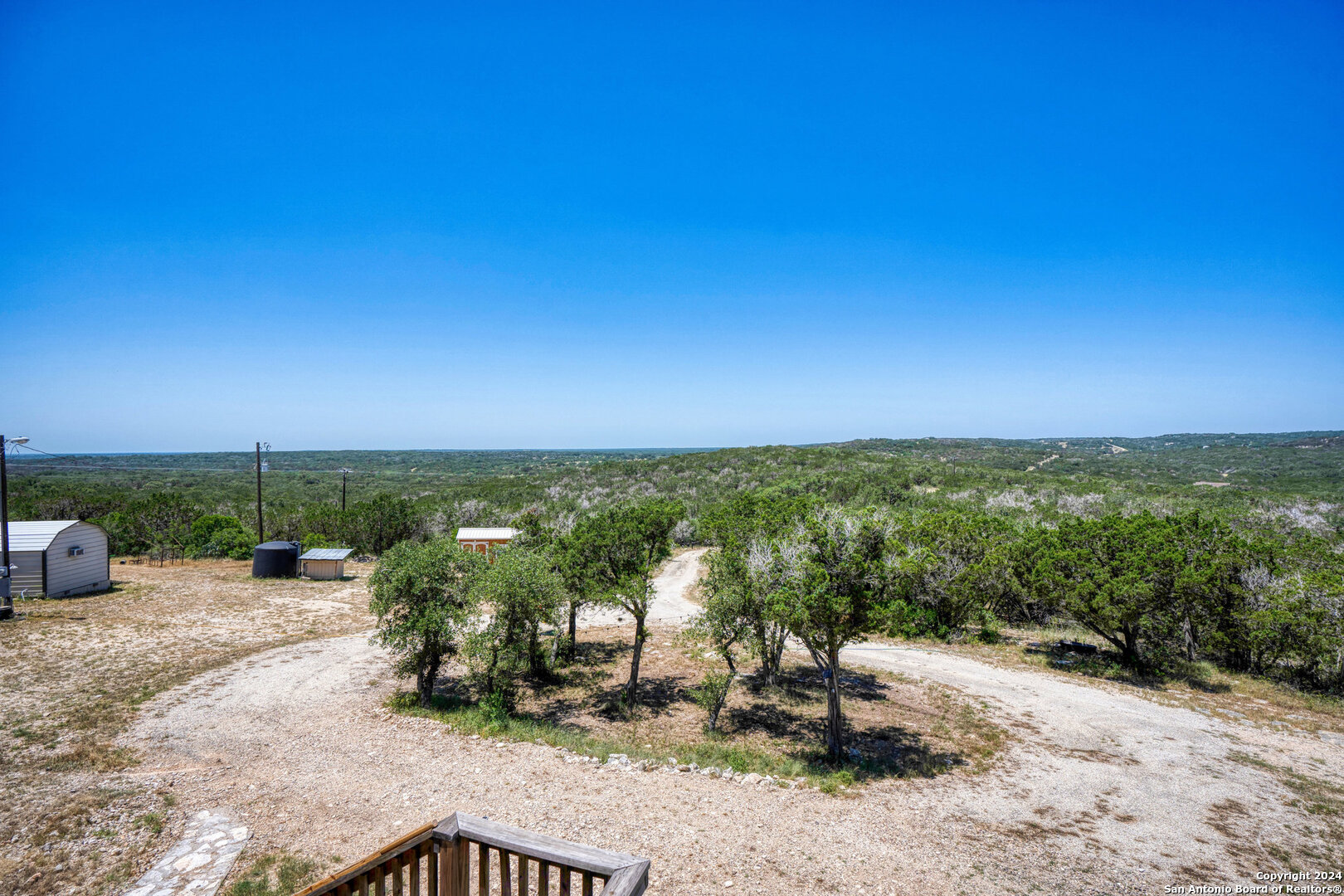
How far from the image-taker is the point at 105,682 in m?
13.6

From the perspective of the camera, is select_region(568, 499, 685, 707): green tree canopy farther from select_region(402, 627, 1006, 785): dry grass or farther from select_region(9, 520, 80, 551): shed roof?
select_region(9, 520, 80, 551): shed roof

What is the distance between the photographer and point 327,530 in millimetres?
36000

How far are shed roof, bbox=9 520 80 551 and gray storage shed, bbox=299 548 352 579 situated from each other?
8619mm

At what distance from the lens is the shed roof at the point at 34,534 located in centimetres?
2156

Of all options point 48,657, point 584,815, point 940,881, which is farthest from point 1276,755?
point 48,657

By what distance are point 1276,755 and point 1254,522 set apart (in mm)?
22524

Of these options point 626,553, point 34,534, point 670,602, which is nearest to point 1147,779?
point 626,553

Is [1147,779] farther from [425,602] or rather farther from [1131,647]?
[425,602]

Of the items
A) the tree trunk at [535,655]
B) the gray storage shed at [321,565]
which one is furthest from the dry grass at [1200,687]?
the gray storage shed at [321,565]

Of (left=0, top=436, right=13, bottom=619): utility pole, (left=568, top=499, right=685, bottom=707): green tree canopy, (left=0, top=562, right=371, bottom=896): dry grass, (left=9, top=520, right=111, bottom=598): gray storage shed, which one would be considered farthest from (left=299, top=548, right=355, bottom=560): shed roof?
(left=568, top=499, right=685, bottom=707): green tree canopy

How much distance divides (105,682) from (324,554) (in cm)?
1572

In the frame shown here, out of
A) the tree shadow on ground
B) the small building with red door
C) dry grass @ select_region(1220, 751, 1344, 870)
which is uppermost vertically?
the small building with red door

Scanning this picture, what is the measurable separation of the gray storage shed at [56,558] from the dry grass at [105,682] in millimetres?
728

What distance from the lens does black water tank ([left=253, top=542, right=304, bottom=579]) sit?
28000mm
